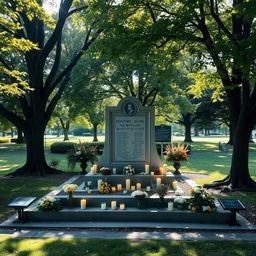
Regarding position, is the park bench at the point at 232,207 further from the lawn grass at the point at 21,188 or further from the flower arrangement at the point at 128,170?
the lawn grass at the point at 21,188

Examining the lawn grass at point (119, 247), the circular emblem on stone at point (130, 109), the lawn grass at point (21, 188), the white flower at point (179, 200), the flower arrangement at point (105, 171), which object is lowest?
the lawn grass at point (21, 188)

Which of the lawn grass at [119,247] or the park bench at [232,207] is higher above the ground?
the park bench at [232,207]

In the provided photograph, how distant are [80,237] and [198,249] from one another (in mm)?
2786

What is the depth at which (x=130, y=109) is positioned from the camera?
11297mm

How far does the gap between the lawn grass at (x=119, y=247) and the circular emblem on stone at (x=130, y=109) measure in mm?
6118

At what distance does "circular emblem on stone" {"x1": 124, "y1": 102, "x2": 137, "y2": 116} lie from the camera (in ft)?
37.0

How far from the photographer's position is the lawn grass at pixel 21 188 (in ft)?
34.4

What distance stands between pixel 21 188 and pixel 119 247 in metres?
7.72

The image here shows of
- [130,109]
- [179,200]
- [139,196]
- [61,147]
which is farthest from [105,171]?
[61,147]

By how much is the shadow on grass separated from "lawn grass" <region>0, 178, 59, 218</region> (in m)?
3.69

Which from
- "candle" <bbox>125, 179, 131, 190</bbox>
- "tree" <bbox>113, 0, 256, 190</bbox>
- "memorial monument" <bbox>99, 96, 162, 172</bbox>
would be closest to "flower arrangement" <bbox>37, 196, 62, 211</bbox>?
"candle" <bbox>125, 179, 131, 190</bbox>

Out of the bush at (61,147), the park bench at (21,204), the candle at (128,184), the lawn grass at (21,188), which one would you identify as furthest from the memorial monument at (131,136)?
the bush at (61,147)

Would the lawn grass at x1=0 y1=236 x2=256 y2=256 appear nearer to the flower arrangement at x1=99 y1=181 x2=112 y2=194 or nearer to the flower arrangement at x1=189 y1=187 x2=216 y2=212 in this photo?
the flower arrangement at x1=189 y1=187 x2=216 y2=212

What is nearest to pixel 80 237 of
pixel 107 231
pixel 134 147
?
pixel 107 231
